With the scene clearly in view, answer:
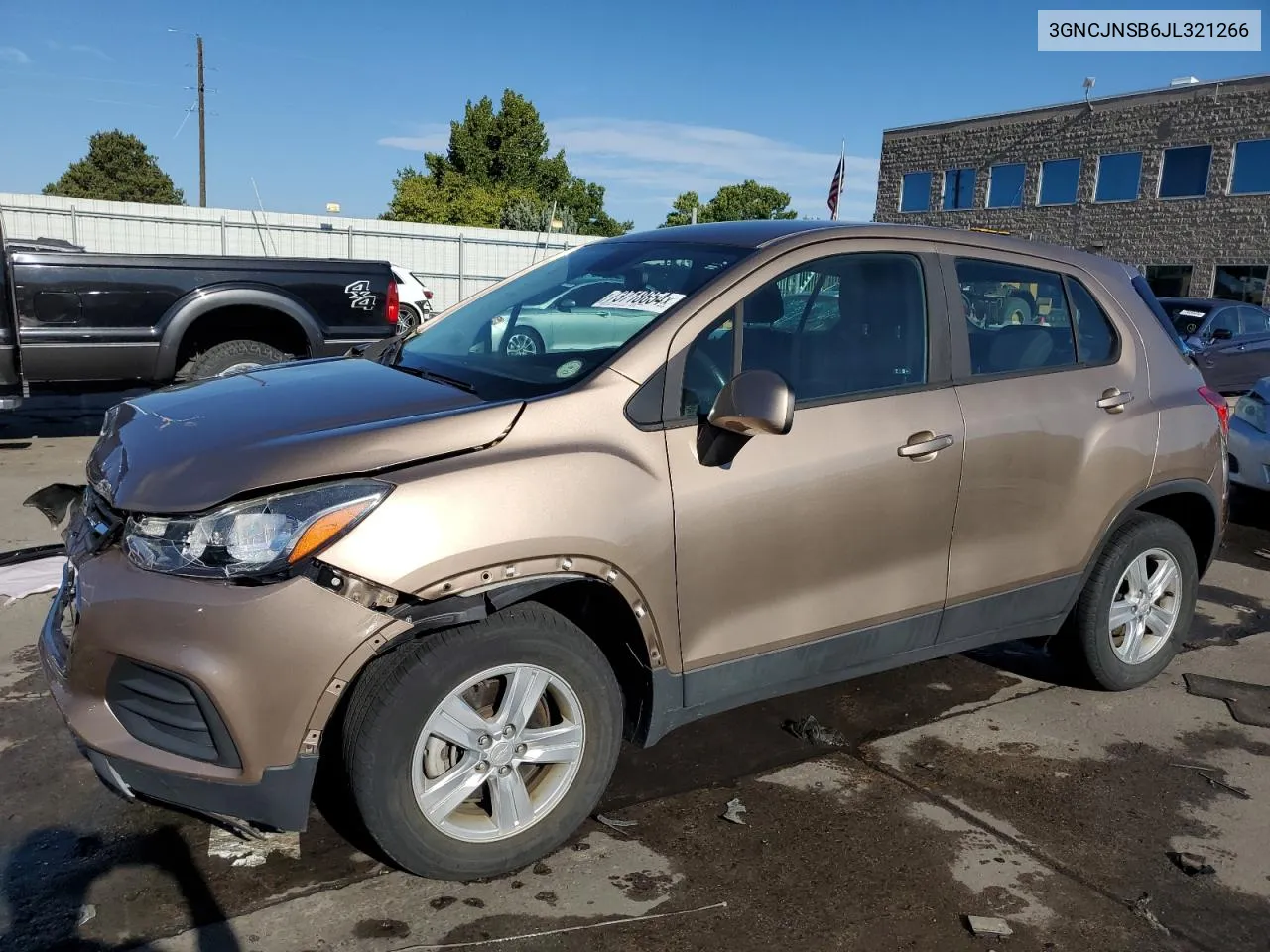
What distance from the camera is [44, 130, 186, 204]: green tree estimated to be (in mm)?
54938

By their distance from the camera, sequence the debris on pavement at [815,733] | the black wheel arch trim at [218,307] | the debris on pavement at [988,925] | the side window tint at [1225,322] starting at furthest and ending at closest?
the side window tint at [1225,322] → the black wheel arch trim at [218,307] → the debris on pavement at [815,733] → the debris on pavement at [988,925]

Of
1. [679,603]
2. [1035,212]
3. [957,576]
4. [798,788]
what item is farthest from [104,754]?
[1035,212]

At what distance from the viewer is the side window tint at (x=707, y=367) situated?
9.98 ft

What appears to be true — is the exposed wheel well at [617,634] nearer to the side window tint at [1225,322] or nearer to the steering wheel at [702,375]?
the steering wheel at [702,375]

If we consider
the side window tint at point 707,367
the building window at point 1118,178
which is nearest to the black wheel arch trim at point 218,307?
the side window tint at point 707,367

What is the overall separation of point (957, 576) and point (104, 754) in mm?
2675

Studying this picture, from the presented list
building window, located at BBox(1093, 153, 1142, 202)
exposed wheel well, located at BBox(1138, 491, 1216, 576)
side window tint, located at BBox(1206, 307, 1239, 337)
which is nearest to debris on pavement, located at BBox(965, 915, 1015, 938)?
exposed wheel well, located at BBox(1138, 491, 1216, 576)

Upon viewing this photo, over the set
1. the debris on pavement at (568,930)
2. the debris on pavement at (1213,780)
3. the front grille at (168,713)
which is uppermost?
the front grille at (168,713)

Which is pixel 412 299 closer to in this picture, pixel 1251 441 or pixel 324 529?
pixel 1251 441

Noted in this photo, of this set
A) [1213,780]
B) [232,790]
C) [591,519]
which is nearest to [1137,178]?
[1213,780]

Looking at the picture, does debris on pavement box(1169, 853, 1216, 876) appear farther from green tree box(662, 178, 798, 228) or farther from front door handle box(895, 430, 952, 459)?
green tree box(662, 178, 798, 228)

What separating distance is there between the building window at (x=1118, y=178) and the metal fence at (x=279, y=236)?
16.4m

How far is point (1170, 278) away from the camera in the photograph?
2952 cm

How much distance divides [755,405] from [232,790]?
164 centimetres
